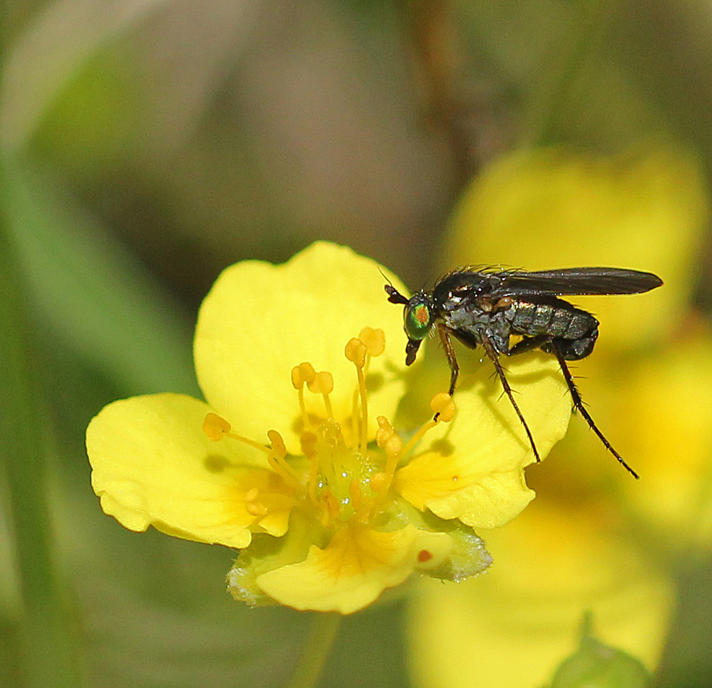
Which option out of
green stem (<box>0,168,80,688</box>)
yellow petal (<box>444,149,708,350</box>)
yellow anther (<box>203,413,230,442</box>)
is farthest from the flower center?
yellow petal (<box>444,149,708,350</box>)

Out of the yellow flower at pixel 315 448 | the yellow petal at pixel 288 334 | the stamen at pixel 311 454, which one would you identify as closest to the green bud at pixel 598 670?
the yellow flower at pixel 315 448

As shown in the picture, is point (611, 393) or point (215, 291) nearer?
point (215, 291)

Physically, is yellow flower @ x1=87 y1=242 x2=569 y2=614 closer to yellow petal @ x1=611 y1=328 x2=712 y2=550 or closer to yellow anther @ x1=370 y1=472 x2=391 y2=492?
yellow anther @ x1=370 y1=472 x2=391 y2=492

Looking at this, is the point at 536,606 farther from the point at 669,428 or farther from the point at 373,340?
the point at 373,340

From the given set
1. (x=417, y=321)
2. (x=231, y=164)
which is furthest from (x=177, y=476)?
(x=231, y=164)

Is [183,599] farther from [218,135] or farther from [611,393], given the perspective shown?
[218,135]

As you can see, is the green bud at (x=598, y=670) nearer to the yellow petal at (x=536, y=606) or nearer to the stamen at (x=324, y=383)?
the stamen at (x=324, y=383)

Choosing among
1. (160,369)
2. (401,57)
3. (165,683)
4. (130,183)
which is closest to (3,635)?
(165,683)
